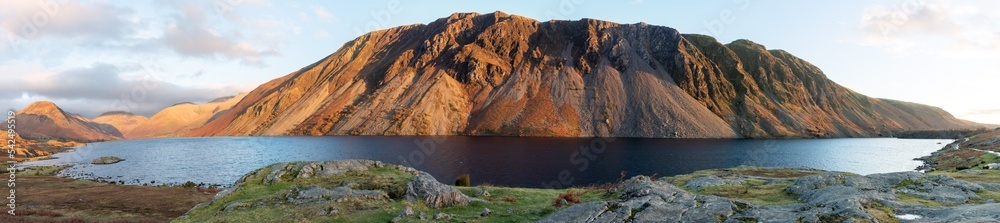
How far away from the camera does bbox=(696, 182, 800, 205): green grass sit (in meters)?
21.8

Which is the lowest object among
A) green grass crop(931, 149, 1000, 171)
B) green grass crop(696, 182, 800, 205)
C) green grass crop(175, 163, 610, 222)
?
green grass crop(175, 163, 610, 222)

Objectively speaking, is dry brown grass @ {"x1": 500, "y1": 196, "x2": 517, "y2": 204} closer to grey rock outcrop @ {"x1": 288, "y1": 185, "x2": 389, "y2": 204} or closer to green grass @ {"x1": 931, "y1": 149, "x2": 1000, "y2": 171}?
grey rock outcrop @ {"x1": 288, "y1": 185, "x2": 389, "y2": 204}

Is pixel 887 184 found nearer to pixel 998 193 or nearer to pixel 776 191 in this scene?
pixel 998 193

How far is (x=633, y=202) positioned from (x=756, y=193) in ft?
33.0

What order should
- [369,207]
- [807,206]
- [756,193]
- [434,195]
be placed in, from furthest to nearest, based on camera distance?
[756,193] → [434,195] → [369,207] → [807,206]

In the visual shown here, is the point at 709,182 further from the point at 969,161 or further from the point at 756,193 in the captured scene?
the point at 969,161

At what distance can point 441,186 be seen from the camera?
981 inches

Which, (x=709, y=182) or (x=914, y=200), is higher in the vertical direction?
(x=709, y=182)

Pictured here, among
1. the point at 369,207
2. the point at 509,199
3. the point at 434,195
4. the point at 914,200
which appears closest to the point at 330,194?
the point at 369,207

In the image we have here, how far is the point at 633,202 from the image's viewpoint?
1930 cm

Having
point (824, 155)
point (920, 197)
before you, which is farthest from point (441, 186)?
point (824, 155)

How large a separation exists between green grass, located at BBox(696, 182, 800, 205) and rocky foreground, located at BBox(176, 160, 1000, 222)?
0.05 metres

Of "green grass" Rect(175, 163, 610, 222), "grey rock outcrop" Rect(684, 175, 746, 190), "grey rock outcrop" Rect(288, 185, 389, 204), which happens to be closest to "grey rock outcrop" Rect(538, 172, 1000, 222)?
"green grass" Rect(175, 163, 610, 222)

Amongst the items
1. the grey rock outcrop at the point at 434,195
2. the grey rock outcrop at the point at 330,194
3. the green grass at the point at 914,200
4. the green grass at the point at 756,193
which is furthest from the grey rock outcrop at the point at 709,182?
the grey rock outcrop at the point at 330,194
